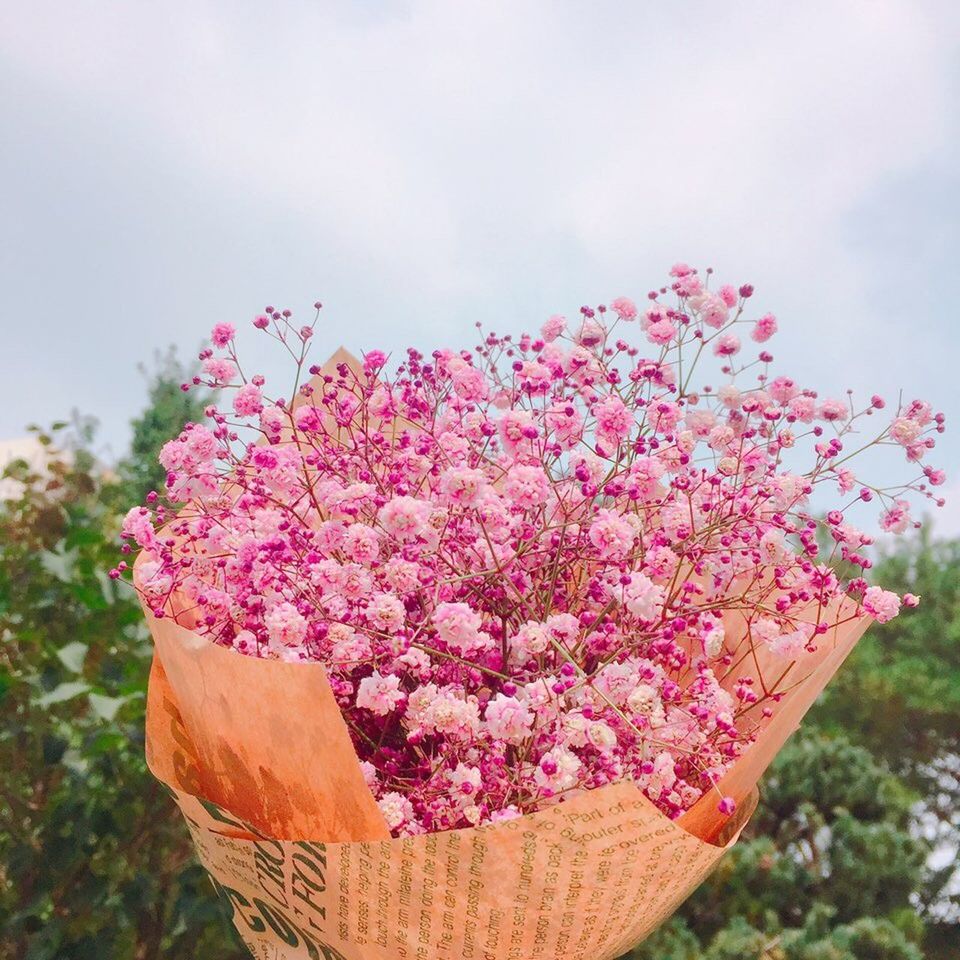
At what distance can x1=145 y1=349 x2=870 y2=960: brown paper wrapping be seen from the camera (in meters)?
1.40

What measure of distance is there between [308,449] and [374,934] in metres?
1.02

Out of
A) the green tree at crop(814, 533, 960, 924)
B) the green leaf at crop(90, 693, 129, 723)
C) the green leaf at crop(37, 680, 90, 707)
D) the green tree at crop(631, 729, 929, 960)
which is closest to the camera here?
the green leaf at crop(90, 693, 129, 723)

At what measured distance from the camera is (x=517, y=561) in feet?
6.03

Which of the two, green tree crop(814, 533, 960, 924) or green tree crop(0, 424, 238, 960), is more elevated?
green tree crop(814, 533, 960, 924)

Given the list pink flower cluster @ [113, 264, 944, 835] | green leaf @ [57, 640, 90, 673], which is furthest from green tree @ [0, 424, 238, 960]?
pink flower cluster @ [113, 264, 944, 835]

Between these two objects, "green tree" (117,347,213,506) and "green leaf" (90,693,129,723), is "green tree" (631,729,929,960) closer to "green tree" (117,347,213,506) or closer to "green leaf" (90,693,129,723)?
"green leaf" (90,693,129,723)

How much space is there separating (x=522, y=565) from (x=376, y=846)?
0.61 meters

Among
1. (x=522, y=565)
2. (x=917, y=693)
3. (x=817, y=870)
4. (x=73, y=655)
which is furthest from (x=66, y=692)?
(x=917, y=693)

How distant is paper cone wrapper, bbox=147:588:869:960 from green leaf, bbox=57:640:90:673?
2226 mm

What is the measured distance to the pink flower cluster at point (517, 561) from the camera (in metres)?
1.62

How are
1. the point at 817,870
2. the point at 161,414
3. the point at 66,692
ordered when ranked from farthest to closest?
the point at 161,414 → the point at 817,870 → the point at 66,692

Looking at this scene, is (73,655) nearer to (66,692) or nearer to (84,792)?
(66,692)

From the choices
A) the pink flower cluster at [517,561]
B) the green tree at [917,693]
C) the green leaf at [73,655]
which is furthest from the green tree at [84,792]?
the green tree at [917,693]

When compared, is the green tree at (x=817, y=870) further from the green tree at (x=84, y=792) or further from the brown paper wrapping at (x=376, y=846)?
the brown paper wrapping at (x=376, y=846)
